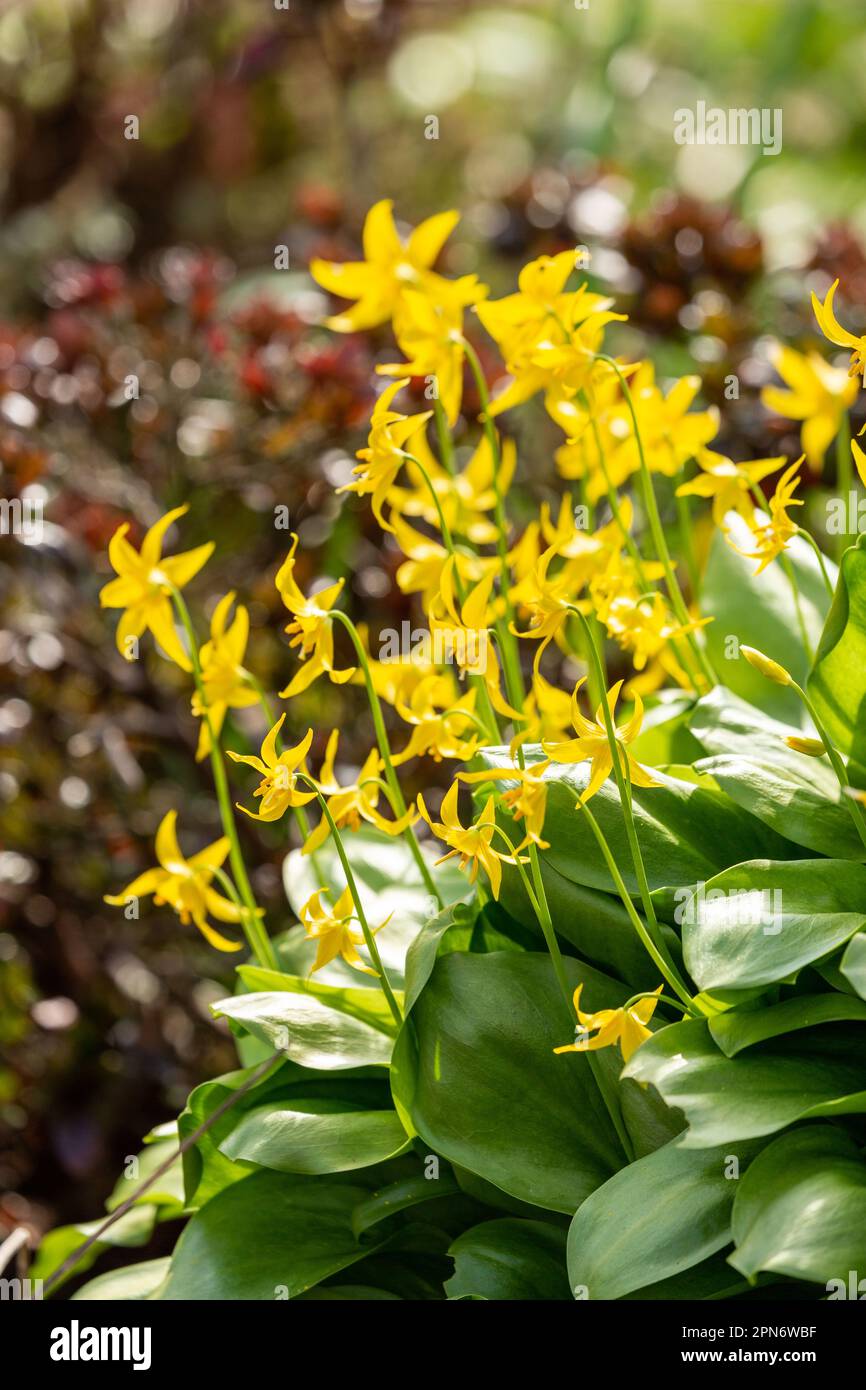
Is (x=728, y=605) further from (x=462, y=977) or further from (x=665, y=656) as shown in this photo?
(x=462, y=977)

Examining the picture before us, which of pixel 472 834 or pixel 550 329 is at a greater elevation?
pixel 550 329

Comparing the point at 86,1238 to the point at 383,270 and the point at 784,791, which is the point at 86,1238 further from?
the point at 383,270

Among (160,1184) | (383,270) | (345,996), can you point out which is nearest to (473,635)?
(345,996)

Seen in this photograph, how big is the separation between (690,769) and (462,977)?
0.72 ft

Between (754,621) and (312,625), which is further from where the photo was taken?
(754,621)

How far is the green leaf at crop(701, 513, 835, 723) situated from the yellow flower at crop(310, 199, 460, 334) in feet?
1.00

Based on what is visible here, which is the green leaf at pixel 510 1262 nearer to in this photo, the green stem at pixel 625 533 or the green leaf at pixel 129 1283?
the green leaf at pixel 129 1283

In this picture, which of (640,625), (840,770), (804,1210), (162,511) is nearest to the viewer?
(804,1210)

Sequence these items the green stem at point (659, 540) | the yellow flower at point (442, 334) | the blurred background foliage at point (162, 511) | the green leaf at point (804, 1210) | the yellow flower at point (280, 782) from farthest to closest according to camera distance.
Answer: the blurred background foliage at point (162, 511) → the yellow flower at point (442, 334) → the green stem at point (659, 540) → the yellow flower at point (280, 782) → the green leaf at point (804, 1210)

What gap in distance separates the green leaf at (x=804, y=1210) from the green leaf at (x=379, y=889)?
31 cm

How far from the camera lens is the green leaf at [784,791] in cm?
89

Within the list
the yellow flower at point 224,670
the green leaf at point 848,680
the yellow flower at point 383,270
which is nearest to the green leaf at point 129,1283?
the yellow flower at point 224,670

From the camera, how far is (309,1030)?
3.00 ft

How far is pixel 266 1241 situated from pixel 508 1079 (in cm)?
19
